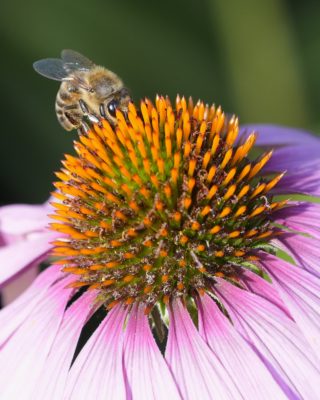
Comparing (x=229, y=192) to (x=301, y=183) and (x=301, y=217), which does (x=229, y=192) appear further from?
(x=301, y=183)

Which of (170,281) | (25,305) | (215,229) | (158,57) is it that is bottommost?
(25,305)

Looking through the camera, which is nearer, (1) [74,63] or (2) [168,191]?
(2) [168,191]

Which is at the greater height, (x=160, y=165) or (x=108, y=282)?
(x=160, y=165)

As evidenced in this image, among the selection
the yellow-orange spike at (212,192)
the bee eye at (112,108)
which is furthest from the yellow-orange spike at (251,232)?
the bee eye at (112,108)

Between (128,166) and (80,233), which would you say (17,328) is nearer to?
(80,233)

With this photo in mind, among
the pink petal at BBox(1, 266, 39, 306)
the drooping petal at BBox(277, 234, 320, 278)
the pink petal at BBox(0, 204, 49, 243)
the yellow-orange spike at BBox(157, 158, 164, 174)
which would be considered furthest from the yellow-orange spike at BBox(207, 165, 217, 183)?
the pink petal at BBox(1, 266, 39, 306)

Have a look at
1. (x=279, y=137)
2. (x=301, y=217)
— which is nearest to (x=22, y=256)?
(x=301, y=217)
